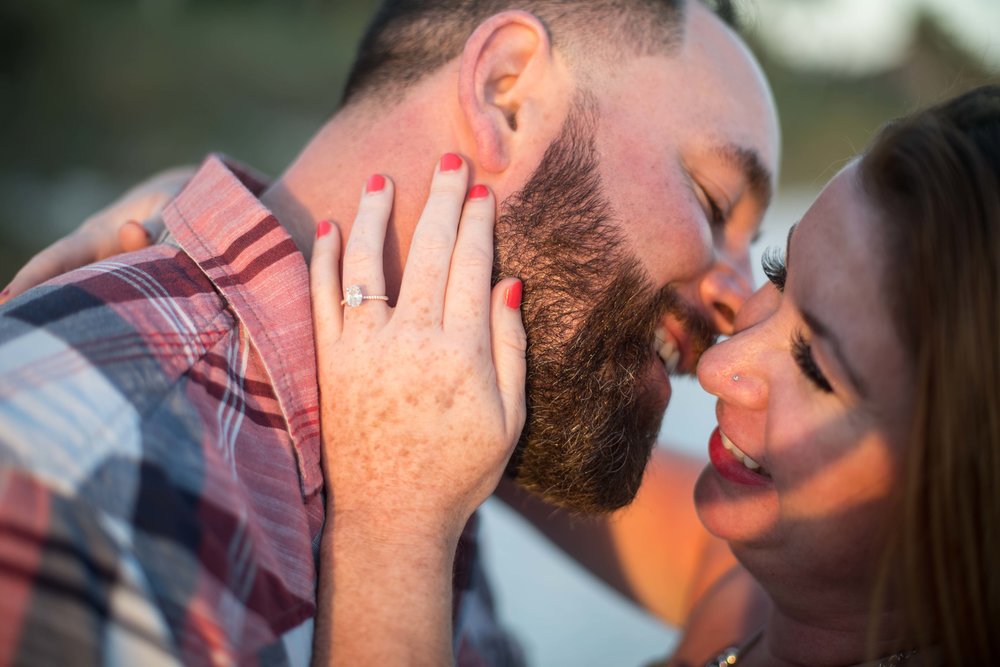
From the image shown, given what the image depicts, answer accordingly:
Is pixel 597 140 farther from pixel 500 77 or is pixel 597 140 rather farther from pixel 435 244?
pixel 435 244

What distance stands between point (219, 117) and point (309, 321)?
17.8 feet

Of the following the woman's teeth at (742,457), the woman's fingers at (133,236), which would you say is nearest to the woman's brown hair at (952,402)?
the woman's teeth at (742,457)

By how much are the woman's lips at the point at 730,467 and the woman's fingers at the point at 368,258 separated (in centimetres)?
71

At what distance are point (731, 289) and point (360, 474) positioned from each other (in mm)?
878

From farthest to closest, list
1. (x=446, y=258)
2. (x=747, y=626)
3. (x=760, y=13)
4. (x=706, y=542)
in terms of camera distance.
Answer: (x=760, y=13) → (x=706, y=542) → (x=747, y=626) → (x=446, y=258)

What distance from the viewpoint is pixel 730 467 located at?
1630mm

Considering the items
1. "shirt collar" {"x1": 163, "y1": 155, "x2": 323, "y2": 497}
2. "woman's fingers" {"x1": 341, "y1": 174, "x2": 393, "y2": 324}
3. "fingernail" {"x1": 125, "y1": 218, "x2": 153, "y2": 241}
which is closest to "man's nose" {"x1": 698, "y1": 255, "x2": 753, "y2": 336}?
"woman's fingers" {"x1": 341, "y1": 174, "x2": 393, "y2": 324}

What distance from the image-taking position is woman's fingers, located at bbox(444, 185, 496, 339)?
1444 millimetres

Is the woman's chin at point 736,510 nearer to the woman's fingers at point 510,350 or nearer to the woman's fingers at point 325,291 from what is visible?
the woman's fingers at point 510,350

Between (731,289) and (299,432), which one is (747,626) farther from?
(299,432)

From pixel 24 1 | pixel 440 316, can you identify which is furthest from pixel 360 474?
pixel 24 1

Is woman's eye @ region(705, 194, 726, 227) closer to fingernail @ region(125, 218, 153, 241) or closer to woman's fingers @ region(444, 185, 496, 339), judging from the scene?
woman's fingers @ region(444, 185, 496, 339)

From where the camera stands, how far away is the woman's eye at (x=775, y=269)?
61.0 inches

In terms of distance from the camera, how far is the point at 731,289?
5.86 feet
